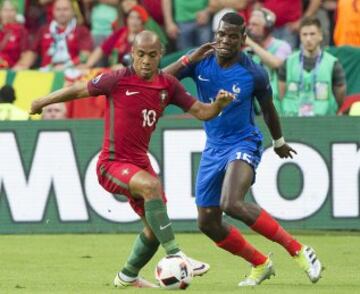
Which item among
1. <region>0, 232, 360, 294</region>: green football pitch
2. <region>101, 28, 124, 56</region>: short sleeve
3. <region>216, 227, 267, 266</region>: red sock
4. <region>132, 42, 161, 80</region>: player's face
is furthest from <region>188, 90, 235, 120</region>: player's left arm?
<region>101, 28, 124, 56</region>: short sleeve

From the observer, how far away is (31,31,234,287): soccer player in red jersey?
1004 centimetres

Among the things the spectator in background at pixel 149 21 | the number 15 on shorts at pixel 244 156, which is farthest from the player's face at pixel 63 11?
the number 15 on shorts at pixel 244 156

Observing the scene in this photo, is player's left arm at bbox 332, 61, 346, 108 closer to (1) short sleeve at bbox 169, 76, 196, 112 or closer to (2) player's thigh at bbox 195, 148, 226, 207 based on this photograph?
(2) player's thigh at bbox 195, 148, 226, 207

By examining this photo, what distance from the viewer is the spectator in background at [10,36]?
18531mm

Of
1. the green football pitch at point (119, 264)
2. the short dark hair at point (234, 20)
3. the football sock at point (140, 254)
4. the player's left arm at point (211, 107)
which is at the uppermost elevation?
the short dark hair at point (234, 20)

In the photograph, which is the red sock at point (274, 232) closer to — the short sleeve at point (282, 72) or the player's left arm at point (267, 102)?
the player's left arm at point (267, 102)

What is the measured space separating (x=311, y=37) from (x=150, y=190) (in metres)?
6.24

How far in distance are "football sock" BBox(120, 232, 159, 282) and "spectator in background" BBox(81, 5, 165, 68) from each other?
7351mm

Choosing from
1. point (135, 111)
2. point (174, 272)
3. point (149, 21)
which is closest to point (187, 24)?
point (149, 21)

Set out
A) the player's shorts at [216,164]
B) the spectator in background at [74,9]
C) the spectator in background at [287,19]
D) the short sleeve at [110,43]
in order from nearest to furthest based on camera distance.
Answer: the player's shorts at [216,164], the spectator in background at [287,19], the short sleeve at [110,43], the spectator in background at [74,9]

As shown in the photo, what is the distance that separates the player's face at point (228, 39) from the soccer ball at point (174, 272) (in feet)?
6.15

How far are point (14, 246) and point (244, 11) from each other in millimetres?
5327

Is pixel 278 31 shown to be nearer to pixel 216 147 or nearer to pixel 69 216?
pixel 69 216

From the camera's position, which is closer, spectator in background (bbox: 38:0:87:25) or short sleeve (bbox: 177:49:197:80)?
short sleeve (bbox: 177:49:197:80)
